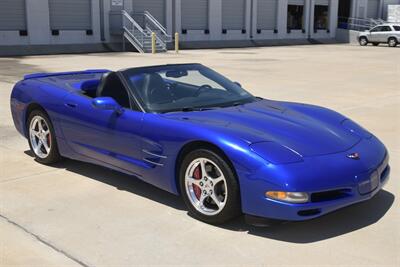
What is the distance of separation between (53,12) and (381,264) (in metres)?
29.9

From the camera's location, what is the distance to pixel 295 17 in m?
48.5

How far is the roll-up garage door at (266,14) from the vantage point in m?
43.6

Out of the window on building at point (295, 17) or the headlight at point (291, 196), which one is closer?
the headlight at point (291, 196)

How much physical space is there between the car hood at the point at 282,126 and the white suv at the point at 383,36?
121ft

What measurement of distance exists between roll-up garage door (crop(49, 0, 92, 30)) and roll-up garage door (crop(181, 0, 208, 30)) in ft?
26.2

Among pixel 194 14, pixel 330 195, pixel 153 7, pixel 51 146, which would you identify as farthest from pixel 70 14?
pixel 330 195

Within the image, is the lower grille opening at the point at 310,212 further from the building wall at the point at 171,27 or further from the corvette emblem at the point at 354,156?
the building wall at the point at 171,27

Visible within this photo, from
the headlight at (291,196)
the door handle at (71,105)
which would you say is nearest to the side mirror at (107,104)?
the door handle at (71,105)

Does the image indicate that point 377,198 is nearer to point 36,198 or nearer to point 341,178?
point 341,178

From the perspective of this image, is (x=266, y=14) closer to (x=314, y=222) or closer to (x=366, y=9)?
(x=366, y=9)

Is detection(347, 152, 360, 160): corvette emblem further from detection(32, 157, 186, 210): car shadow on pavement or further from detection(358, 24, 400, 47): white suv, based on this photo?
detection(358, 24, 400, 47): white suv

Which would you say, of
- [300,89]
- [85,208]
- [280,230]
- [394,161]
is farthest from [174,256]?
[300,89]

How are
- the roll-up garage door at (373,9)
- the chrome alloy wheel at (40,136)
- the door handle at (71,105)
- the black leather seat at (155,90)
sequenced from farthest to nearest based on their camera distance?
the roll-up garage door at (373,9), the chrome alloy wheel at (40,136), the door handle at (71,105), the black leather seat at (155,90)

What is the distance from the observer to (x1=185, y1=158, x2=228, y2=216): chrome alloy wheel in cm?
406
